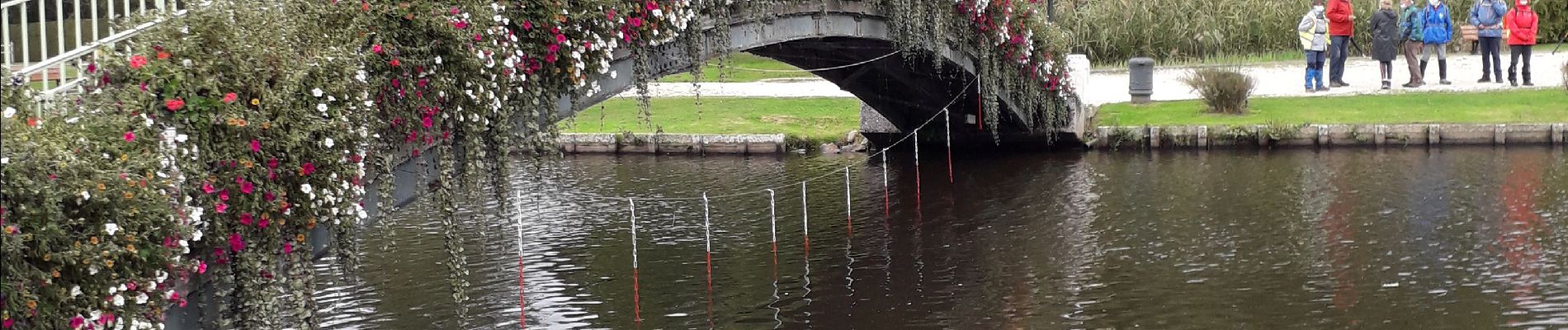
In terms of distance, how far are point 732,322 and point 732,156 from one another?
9198mm

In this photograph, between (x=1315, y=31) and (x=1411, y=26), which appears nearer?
(x=1315, y=31)

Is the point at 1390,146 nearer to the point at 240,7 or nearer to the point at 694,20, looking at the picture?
the point at 694,20

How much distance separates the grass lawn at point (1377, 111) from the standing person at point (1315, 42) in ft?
2.28

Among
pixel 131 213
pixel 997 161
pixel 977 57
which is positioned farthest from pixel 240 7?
pixel 997 161

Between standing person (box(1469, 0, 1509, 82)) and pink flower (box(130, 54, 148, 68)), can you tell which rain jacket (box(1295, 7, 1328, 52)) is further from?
pink flower (box(130, 54, 148, 68))

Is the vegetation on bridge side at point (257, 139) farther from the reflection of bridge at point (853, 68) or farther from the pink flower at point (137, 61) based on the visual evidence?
the reflection of bridge at point (853, 68)

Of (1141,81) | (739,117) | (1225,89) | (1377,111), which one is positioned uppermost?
(1141,81)

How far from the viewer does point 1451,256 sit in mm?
13070

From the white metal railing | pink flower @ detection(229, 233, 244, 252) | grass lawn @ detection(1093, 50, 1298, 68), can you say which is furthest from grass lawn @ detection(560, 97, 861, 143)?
pink flower @ detection(229, 233, 244, 252)

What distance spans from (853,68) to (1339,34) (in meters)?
7.01

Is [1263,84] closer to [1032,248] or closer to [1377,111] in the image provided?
[1377,111]

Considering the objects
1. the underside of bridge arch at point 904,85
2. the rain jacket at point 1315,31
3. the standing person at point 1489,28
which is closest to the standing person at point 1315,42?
the rain jacket at point 1315,31

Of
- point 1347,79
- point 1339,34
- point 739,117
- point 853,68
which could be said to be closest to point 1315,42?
point 1339,34

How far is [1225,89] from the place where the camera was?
20.7 metres
